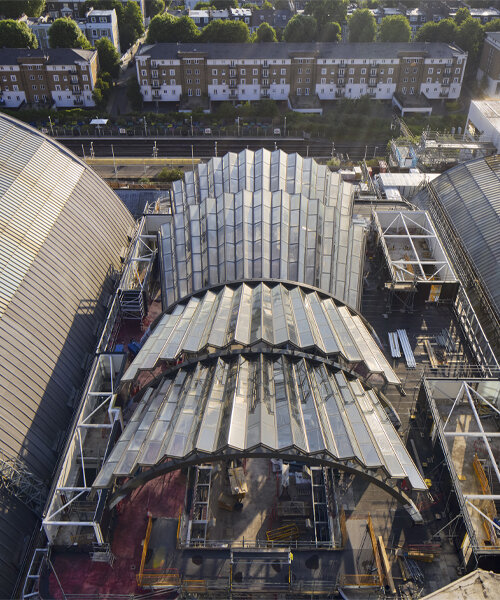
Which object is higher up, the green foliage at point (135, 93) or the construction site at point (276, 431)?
the construction site at point (276, 431)

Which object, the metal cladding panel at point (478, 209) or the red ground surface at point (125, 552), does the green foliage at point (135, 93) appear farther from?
the red ground surface at point (125, 552)

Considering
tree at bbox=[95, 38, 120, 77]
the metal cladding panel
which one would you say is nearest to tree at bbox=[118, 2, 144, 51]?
tree at bbox=[95, 38, 120, 77]

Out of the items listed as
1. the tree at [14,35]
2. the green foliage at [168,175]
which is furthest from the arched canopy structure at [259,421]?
the tree at [14,35]

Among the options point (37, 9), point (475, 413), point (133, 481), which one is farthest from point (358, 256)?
point (37, 9)

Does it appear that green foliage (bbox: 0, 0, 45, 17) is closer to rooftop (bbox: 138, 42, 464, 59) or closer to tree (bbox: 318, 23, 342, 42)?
rooftop (bbox: 138, 42, 464, 59)

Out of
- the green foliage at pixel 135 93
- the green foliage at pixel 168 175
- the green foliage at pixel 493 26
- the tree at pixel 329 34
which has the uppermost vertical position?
the green foliage at pixel 493 26
